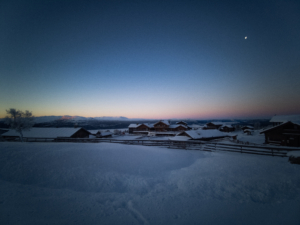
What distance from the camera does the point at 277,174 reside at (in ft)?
24.7

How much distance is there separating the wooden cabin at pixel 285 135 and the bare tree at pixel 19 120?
52.4 m

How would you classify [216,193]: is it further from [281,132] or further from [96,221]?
[281,132]

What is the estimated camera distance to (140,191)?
655cm

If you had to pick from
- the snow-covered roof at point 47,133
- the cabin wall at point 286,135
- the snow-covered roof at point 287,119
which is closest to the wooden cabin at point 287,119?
the snow-covered roof at point 287,119

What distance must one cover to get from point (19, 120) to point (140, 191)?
97.9 ft

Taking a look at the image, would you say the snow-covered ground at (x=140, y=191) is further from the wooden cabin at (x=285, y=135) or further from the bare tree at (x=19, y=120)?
the wooden cabin at (x=285, y=135)

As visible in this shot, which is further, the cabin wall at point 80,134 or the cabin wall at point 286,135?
the cabin wall at point 80,134

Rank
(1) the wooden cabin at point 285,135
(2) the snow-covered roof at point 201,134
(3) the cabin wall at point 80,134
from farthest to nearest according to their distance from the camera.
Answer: (2) the snow-covered roof at point 201,134, (3) the cabin wall at point 80,134, (1) the wooden cabin at point 285,135

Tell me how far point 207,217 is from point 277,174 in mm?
6710

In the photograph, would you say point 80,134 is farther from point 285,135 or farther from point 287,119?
point 287,119

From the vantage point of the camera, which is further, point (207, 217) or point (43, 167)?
point (43, 167)

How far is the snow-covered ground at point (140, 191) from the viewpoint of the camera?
463cm

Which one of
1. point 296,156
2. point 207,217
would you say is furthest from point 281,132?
point 207,217

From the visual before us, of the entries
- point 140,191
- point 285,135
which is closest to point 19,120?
point 140,191
